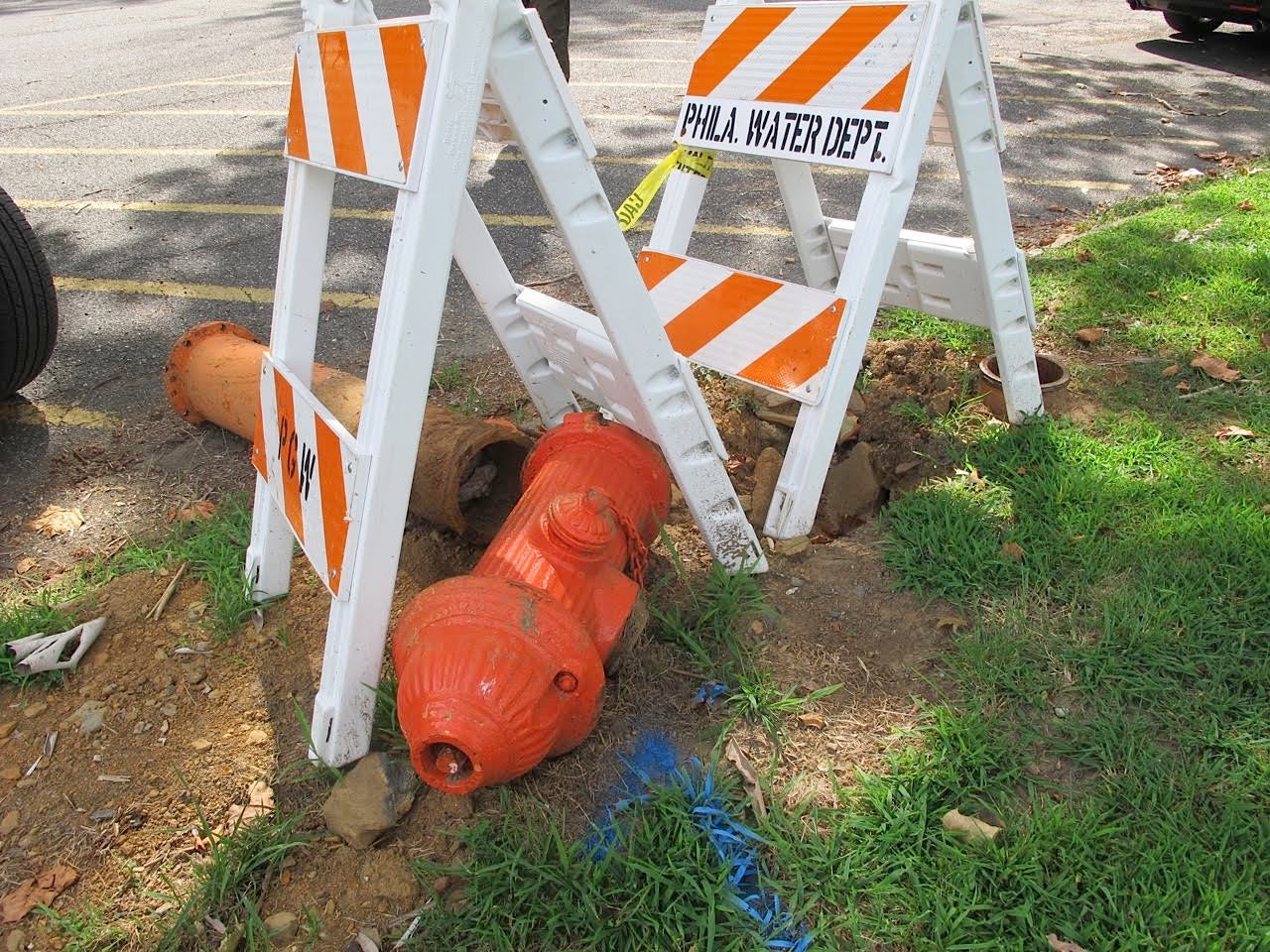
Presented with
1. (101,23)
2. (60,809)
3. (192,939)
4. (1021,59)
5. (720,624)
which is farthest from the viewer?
(101,23)

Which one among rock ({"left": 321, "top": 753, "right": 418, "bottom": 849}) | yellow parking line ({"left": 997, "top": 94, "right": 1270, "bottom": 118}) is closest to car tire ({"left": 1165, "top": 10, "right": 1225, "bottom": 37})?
yellow parking line ({"left": 997, "top": 94, "right": 1270, "bottom": 118})

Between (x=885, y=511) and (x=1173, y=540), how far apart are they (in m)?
0.76

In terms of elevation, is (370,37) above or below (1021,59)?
above

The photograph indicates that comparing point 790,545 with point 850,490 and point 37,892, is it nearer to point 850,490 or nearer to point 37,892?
point 850,490

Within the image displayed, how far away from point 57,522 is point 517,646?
207 cm

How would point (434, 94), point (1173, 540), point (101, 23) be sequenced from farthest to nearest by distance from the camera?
point (101, 23)
point (1173, 540)
point (434, 94)

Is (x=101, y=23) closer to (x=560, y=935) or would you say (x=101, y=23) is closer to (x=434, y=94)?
(x=434, y=94)

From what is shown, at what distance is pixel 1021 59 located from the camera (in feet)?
29.0

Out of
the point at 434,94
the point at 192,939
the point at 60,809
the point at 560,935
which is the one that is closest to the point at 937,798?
the point at 560,935

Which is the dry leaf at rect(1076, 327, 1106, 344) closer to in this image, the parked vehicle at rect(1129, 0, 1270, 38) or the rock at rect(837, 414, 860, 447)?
the rock at rect(837, 414, 860, 447)

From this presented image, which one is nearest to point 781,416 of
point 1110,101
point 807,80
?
point 807,80

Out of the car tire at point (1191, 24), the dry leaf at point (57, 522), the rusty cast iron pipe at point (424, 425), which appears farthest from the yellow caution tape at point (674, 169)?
the car tire at point (1191, 24)

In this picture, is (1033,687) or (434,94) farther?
(1033,687)

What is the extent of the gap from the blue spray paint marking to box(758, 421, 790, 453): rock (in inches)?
54.6
